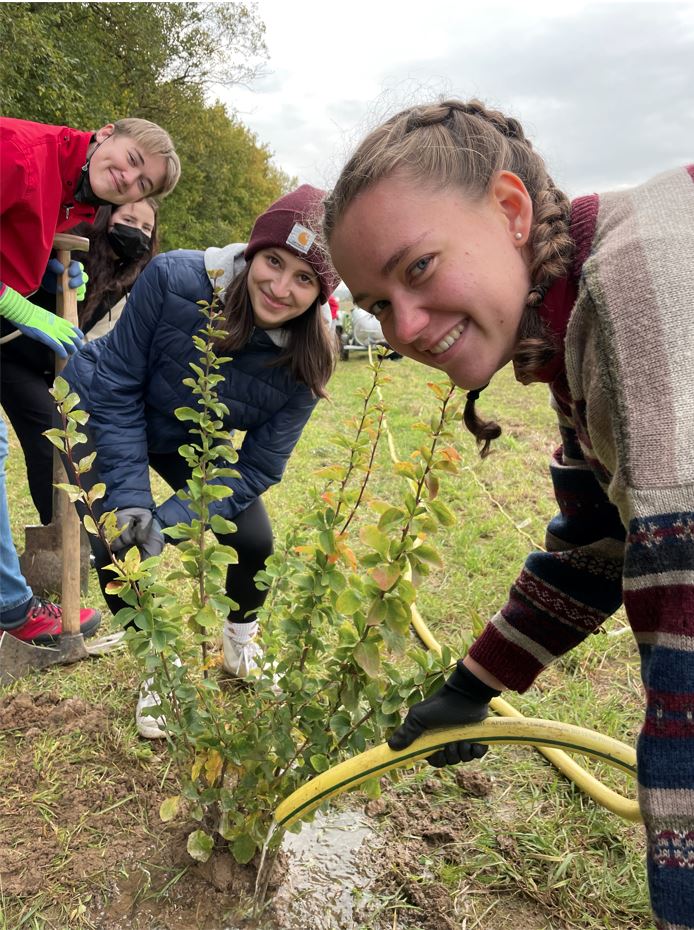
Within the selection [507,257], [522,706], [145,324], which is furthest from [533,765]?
[145,324]

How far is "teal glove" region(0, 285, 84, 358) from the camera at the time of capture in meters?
2.52

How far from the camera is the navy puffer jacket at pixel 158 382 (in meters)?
2.30

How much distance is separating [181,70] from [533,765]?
20.1 metres

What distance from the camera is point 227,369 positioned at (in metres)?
2.42

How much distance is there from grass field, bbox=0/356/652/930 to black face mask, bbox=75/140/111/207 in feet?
4.49

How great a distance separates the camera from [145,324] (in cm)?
233

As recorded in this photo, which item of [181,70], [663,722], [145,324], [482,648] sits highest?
[181,70]

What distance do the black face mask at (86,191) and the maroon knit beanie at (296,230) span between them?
3.08ft

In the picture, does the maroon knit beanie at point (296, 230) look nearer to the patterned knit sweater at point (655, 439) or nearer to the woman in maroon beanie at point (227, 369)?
the woman in maroon beanie at point (227, 369)

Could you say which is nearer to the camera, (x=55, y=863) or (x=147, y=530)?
(x=55, y=863)

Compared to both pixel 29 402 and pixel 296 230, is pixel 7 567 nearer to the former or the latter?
pixel 29 402

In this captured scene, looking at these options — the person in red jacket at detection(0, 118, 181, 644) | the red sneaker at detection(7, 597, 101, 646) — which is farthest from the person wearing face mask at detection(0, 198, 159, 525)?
the red sneaker at detection(7, 597, 101, 646)

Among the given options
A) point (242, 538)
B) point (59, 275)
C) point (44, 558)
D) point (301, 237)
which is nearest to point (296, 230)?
point (301, 237)

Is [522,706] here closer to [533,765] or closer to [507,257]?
[533,765]
